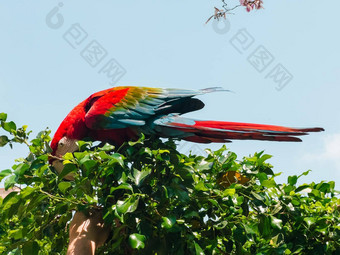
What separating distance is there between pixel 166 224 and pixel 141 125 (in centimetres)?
60

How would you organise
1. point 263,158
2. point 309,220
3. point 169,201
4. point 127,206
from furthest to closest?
point 263,158 < point 309,220 < point 169,201 < point 127,206

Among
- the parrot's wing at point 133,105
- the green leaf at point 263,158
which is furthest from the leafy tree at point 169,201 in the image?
the parrot's wing at point 133,105

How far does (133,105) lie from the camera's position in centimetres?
228

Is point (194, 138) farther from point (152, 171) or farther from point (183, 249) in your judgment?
point (183, 249)

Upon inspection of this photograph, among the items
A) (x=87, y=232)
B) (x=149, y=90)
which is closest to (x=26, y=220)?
(x=87, y=232)

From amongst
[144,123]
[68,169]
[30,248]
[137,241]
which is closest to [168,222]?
[137,241]

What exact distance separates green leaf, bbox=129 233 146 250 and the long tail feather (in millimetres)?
574

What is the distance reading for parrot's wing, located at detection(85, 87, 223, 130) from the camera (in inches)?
87.4

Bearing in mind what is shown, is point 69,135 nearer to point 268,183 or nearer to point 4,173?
point 4,173

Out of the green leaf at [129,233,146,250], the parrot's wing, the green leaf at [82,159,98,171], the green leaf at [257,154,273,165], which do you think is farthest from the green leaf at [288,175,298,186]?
the green leaf at [82,159,98,171]

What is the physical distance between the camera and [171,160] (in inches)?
78.9

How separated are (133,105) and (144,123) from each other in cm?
12

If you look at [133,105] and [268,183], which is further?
[133,105]

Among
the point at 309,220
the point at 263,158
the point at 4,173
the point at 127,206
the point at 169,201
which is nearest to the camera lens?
the point at 127,206
